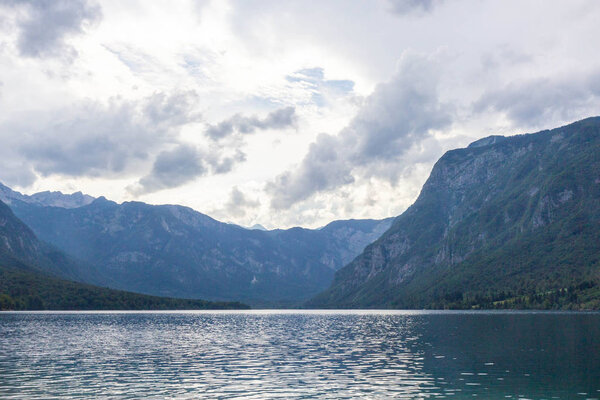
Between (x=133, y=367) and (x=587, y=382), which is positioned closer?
(x=587, y=382)

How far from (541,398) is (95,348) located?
81766 millimetres

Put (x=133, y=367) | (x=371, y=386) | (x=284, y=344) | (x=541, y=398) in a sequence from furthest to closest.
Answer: (x=284, y=344)
(x=133, y=367)
(x=371, y=386)
(x=541, y=398)

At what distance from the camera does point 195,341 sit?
12569 cm

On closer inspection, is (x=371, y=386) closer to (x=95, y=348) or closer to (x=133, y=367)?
(x=133, y=367)

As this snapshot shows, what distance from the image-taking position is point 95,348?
10638 cm

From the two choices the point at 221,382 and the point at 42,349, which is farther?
the point at 42,349


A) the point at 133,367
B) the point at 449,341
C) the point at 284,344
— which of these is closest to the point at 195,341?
the point at 284,344

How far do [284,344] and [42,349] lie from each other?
45804 millimetres

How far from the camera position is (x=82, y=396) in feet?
185

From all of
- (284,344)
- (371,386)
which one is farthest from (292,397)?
(284,344)

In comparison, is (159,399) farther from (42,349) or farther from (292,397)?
(42,349)

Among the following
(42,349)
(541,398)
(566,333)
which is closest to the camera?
(541,398)

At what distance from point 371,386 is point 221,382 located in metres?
17.3

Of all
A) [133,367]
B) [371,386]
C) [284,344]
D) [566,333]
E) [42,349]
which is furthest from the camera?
[566,333]
